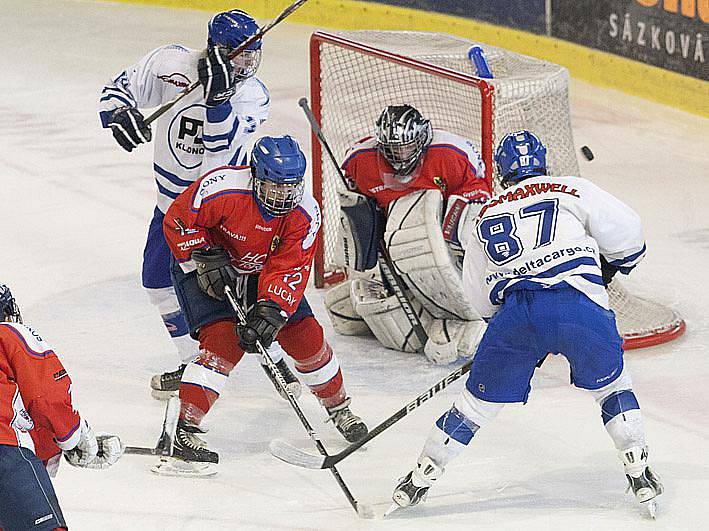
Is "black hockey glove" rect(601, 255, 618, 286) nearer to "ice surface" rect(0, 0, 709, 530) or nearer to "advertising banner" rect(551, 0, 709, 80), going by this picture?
"ice surface" rect(0, 0, 709, 530)

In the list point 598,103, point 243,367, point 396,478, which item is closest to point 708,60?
point 598,103

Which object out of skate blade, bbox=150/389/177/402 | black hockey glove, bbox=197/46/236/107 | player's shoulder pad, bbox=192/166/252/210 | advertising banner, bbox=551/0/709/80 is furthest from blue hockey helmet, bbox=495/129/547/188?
advertising banner, bbox=551/0/709/80

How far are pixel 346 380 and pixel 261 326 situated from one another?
2.97 feet

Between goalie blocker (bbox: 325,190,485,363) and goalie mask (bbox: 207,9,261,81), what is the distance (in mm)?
605

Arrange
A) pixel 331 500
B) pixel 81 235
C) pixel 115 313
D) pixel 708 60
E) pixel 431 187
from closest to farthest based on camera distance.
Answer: pixel 331 500 < pixel 431 187 < pixel 115 313 < pixel 81 235 < pixel 708 60

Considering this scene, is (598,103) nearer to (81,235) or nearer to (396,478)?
(81,235)

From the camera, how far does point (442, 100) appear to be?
5949 millimetres

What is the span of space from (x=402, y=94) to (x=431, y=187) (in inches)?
57.2

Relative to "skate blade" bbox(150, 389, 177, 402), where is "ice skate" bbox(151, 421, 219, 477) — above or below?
above

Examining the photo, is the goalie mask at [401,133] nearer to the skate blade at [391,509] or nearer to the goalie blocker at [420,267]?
the goalie blocker at [420,267]

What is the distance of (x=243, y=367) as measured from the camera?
486 cm

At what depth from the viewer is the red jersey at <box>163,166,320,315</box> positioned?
3.92 metres

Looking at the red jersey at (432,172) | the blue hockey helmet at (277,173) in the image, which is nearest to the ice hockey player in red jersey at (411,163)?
the red jersey at (432,172)

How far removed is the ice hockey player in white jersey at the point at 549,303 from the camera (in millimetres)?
3521
